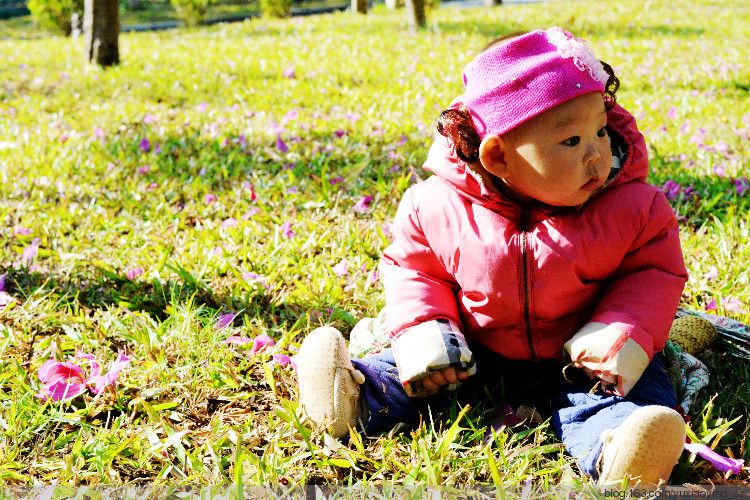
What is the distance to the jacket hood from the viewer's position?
1.76m

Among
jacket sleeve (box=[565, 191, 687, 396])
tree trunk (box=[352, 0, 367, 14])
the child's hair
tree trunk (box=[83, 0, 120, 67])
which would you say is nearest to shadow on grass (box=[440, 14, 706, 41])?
tree trunk (box=[352, 0, 367, 14])

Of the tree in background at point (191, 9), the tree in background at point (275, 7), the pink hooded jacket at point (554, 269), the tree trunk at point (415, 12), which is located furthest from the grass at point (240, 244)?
the tree in background at point (275, 7)

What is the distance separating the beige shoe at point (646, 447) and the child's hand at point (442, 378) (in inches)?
16.6

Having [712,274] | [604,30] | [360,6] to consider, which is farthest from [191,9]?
[712,274]

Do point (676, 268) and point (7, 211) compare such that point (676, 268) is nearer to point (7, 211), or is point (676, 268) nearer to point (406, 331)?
point (406, 331)

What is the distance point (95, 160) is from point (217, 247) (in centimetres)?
144

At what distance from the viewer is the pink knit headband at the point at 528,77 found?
1.59 m

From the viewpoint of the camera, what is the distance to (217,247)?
9.66ft

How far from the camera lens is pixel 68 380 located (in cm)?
204

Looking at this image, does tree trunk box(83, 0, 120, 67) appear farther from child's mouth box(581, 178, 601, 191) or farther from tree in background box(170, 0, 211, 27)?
tree in background box(170, 0, 211, 27)

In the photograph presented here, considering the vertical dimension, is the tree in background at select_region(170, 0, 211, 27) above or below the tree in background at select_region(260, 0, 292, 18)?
below

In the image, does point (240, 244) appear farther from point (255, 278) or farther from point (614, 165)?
point (614, 165)

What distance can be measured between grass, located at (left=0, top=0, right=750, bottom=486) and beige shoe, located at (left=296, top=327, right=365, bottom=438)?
0.06m

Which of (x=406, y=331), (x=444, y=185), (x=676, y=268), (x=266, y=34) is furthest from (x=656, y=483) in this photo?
(x=266, y=34)
